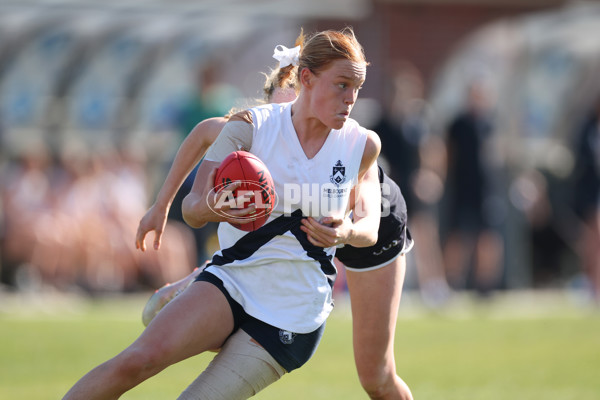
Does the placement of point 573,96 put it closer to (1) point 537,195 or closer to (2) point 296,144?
(1) point 537,195

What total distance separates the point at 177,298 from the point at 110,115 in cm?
1182

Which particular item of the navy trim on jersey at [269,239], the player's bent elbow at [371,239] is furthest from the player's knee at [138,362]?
the player's bent elbow at [371,239]

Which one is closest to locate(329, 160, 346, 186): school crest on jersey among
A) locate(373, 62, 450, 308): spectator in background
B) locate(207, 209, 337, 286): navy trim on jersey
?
locate(207, 209, 337, 286): navy trim on jersey

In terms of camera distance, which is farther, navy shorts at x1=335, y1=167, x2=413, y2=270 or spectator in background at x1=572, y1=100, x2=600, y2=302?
spectator in background at x1=572, y1=100, x2=600, y2=302

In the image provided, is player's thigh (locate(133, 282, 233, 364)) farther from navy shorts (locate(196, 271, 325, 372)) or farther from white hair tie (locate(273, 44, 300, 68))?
white hair tie (locate(273, 44, 300, 68))

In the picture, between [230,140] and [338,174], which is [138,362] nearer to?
[230,140]

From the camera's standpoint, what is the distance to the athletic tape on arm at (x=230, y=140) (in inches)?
170

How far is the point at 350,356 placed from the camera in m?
8.78

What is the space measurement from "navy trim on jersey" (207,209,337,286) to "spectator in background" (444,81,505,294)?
823 cm

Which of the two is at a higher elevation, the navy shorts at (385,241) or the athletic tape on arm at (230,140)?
the athletic tape on arm at (230,140)

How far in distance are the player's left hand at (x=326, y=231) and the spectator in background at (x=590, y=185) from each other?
29.0ft

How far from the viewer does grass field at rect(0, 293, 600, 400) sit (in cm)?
700

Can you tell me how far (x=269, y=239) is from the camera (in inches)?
170

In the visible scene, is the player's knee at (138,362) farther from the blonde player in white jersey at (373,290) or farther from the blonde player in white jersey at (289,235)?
the blonde player in white jersey at (373,290)
